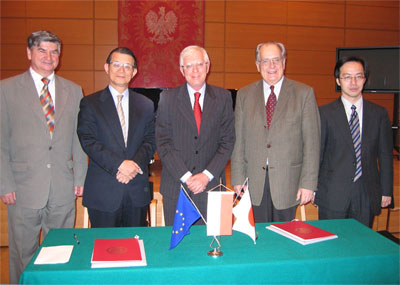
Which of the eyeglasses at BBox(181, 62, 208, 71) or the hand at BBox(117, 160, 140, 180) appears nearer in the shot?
the hand at BBox(117, 160, 140, 180)

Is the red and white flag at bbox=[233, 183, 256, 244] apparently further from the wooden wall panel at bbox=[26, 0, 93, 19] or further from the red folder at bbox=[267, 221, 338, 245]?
the wooden wall panel at bbox=[26, 0, 93, 19]

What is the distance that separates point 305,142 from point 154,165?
3.41 meters

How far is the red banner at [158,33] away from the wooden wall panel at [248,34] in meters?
0.58

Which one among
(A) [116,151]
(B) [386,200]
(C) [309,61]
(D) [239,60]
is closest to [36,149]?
(A) [116,151]

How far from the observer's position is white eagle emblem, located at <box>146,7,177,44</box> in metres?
5.97

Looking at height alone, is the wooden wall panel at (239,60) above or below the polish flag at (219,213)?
above

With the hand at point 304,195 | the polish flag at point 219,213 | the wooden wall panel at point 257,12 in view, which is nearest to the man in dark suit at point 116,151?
the polish flag at point 219,213

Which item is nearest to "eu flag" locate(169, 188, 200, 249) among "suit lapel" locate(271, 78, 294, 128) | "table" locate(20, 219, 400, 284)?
"table" locate(20, 219, 400, 284)

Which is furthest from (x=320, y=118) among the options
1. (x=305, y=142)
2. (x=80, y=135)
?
(x=80, y=135)

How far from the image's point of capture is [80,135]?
7.09 feet

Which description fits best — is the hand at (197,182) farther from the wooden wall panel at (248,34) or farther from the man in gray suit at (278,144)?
the wooden wall panel at (248,34)

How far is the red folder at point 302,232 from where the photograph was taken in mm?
1554

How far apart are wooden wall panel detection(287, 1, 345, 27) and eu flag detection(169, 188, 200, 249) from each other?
5.98 metres

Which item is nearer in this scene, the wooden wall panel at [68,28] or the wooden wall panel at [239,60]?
the wooden wall panel at [68,28]
